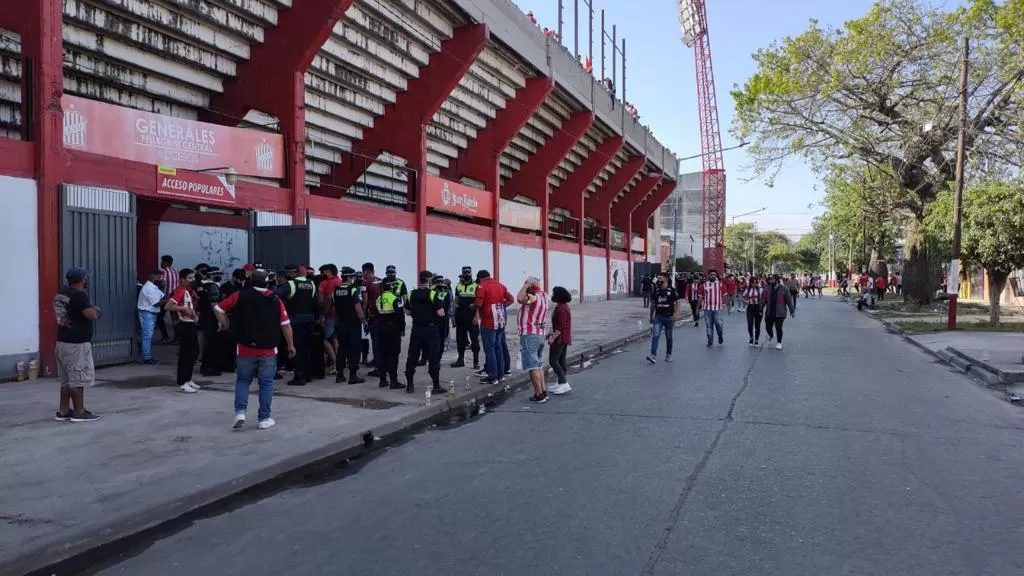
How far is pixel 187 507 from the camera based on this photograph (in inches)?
203

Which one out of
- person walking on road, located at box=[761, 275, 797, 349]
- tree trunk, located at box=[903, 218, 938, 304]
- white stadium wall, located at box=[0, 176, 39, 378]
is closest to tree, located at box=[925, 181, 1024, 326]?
person walking on road, located at box=[761, 275, 797, 349]

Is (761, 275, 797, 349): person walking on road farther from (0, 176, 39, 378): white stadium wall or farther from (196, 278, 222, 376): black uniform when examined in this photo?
(0, 176, 39, 378): white stadium wall

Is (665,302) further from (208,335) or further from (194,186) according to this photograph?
(194,186)

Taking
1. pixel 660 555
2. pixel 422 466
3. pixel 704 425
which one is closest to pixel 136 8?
pixel 422 466

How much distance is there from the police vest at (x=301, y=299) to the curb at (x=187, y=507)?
8.53ft

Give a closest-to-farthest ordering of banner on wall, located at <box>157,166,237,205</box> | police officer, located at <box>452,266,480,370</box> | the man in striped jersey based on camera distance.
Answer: police officer, located at <box>452,266,480,370</box> < banner on wall, located at <box>157,166,237,205</box> < the man in striped jersey

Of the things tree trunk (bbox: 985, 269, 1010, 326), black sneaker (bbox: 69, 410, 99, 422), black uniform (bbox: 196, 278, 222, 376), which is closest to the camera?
black sneaker (bbox: 69, 410, 99, 422)

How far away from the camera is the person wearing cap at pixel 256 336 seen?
23.4 ft

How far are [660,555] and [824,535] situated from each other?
1142 millimetres

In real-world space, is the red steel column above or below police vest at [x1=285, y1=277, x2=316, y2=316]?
above

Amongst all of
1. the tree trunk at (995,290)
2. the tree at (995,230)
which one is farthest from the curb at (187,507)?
the tree trunk at (995,290)

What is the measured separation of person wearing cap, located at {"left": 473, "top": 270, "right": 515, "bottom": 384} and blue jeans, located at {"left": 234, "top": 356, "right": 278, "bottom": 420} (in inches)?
145

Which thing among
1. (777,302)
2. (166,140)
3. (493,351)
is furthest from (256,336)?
(777,302)

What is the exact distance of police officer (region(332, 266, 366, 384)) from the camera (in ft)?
32.6
